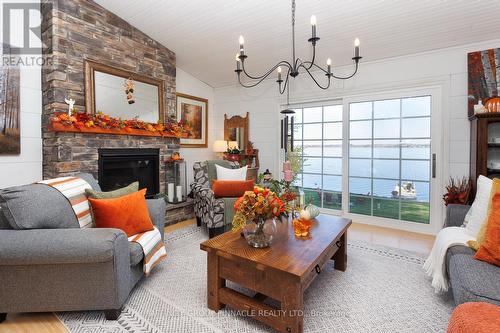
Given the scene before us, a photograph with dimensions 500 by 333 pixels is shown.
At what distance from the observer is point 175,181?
4.40 metres

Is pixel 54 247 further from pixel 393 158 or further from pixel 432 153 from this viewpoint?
pixel 432 153

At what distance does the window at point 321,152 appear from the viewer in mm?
4324

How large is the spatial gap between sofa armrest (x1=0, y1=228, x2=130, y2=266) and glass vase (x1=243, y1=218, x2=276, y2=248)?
88 cm

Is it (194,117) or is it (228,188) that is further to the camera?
(194,117)

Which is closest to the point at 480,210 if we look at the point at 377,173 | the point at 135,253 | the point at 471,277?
the point at 471,277

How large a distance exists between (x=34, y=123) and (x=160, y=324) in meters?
2.93

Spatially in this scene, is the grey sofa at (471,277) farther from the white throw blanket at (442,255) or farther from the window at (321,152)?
the window at (321,152)

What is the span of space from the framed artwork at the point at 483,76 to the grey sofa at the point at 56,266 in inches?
161

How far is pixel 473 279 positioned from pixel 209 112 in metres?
4.91

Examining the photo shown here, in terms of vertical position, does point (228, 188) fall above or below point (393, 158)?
below

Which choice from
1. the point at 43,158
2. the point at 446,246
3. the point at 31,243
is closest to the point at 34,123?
the point at 43,158

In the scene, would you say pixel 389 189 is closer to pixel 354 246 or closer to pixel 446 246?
pixel 354 246

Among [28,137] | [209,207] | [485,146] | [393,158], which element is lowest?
[209,207]

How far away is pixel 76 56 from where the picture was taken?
3189 mm
